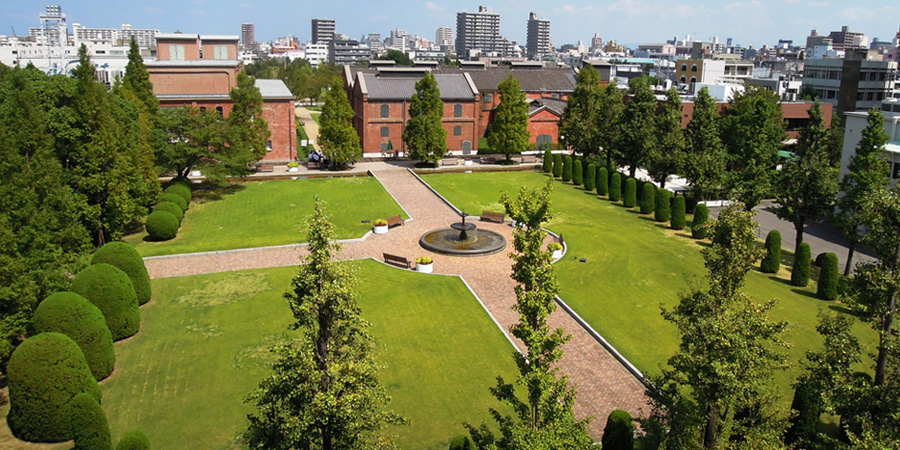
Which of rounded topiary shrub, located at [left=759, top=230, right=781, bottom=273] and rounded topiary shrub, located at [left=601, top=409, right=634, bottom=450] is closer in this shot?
rounded topiary shrub, located at [left=601, top=409, right=634, bottom=450]

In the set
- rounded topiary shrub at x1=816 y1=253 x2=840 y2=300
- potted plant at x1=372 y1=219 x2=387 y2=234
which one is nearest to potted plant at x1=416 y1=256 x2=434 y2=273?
potted plant at x1=372 y1=219 x2=387 y2=234

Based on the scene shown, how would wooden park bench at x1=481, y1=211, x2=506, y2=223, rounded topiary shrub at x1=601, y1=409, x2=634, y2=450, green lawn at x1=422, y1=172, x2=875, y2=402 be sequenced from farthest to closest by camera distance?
wooden park bench at x1=481, y1=211, x2=506, y2=223 < green lawn at x1=422, y1=172, x2=875, y2=402 < rounded topiary shrub at x1=601, y1=409, x2=634, y2=450

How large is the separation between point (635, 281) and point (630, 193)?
15400mm

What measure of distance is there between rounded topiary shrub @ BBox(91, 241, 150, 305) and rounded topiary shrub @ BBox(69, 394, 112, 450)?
30.5 ft

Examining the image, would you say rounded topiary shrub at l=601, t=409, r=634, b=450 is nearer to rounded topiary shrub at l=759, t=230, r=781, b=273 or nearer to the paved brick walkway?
the paved brick walkway

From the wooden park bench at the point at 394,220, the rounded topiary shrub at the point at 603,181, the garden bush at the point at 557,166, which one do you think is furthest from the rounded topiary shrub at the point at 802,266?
the garden bush at the point at 557,166

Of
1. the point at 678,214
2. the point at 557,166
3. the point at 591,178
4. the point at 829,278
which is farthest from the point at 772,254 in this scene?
the point at 557,166

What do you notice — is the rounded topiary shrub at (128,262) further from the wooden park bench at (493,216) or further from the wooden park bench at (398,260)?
the wooden park bench at (493,216)

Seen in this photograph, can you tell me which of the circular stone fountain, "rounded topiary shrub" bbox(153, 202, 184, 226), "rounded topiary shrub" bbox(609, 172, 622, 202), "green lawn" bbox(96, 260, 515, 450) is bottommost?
"green lawn" bbox(96, 260, 515, 450)

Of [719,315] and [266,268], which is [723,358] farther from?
[266,268]

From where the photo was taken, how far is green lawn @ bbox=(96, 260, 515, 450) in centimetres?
1922

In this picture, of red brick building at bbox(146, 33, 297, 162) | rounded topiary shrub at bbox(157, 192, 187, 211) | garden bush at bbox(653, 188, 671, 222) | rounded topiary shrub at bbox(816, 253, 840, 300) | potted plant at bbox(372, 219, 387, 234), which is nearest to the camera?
rounded topiary shrub at bbox(816, 253, 840, 300)

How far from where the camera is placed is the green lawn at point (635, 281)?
24625mm

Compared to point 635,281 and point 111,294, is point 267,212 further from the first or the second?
point 635,281
